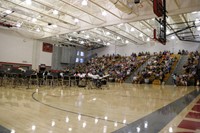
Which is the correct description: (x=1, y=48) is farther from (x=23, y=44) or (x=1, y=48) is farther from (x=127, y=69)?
(x=127, y=69)

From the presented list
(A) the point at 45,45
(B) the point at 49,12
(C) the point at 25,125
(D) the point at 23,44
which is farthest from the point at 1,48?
(C) the point at 25,125

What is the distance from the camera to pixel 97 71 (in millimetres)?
21172

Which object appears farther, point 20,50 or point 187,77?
point 20,50

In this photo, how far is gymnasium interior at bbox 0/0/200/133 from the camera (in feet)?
12.0

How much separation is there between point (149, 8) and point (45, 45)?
15675 mm

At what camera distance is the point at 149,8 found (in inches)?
477

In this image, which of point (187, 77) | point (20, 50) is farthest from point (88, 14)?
point (20, 50)

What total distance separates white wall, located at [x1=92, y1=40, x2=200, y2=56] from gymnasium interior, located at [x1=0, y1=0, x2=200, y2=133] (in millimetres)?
134

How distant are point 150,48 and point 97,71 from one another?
988 cm

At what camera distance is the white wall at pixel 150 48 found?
23.7 metres

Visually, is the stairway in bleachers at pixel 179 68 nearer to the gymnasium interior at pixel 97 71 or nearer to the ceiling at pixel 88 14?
the gymnasium interior at pixel 97 71

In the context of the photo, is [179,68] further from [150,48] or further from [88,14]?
[88,14]

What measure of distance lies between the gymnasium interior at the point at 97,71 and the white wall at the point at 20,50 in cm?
11

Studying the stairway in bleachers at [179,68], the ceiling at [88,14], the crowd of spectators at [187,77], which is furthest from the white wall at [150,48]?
the crowd of spectators at [187,77]
